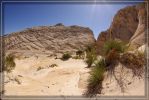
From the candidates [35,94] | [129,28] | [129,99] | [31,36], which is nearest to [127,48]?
[129,99]

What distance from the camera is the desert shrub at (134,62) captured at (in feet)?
17.0

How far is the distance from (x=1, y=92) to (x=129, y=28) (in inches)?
602

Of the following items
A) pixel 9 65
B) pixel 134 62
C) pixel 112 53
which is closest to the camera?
pixel 134 62

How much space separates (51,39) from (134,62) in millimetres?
27092

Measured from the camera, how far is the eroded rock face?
99.8ft

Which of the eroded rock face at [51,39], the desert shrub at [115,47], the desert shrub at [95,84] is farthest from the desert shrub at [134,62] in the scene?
the eroded rock face at [51,39]

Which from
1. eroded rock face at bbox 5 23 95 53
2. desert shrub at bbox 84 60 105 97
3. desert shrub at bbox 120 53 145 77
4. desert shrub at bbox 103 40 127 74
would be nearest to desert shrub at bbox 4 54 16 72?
desert shrub at bbox 84 60 105 97

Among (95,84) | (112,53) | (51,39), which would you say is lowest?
(95,84)

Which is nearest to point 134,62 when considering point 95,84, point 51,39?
point 95,84

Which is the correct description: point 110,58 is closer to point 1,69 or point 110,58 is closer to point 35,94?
point 35,94

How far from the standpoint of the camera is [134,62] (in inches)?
→ 217

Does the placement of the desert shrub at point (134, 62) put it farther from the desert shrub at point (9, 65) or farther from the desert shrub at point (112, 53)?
the desert shrub at point (9, 65)

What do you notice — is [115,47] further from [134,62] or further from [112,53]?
[134,62]

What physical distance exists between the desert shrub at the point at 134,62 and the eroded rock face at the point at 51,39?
76.8ft
